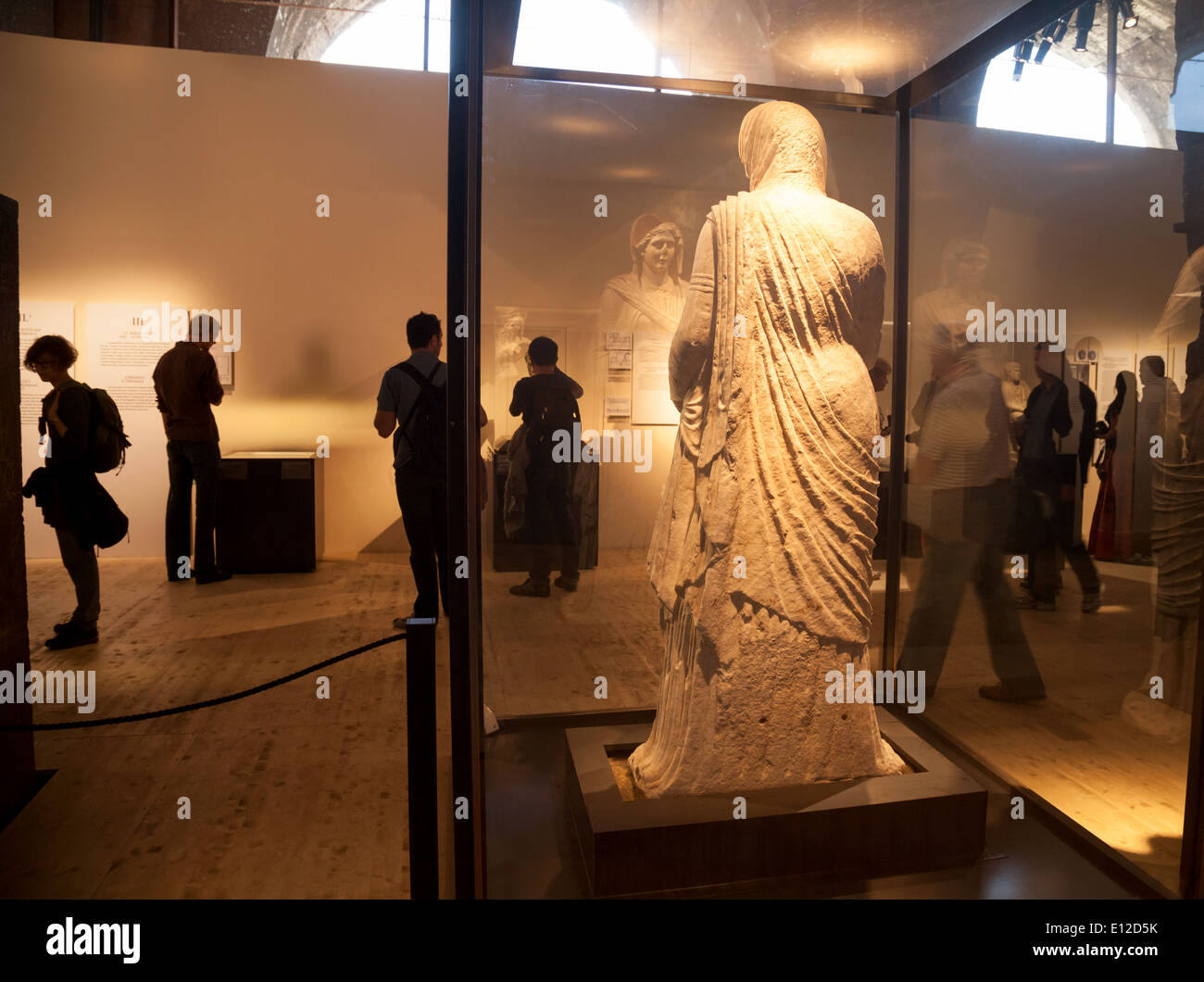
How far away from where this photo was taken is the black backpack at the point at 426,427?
3998mm

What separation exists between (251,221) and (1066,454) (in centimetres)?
476

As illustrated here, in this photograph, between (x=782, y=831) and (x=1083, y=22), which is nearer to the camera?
(x=782, y=831)

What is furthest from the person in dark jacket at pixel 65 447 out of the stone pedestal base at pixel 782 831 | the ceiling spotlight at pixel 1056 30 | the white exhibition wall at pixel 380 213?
the ceiling spotlight at pixel 1056 30

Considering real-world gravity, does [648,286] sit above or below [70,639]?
above

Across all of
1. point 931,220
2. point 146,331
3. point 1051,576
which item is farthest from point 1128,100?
point 146,331

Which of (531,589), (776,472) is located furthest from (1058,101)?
(531,589)

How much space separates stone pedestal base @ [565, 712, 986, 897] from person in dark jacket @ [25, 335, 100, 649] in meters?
2.45

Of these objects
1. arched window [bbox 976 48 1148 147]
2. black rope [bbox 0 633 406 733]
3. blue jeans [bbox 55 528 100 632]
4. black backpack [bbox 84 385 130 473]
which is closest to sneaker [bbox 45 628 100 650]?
blue jeans [bbox 55 528 100 632]

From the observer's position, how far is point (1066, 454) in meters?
2.50

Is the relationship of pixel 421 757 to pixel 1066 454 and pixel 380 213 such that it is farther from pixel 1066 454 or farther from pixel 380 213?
pixel 380 213

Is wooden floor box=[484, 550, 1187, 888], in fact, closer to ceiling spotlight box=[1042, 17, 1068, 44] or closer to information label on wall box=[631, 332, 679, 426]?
information label on wall box=[631, 332, 679, 426]

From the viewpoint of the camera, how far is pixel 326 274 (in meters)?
5.50

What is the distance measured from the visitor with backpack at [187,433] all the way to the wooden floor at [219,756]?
23 cm

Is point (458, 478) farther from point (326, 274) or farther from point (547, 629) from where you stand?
point (326, 274)
